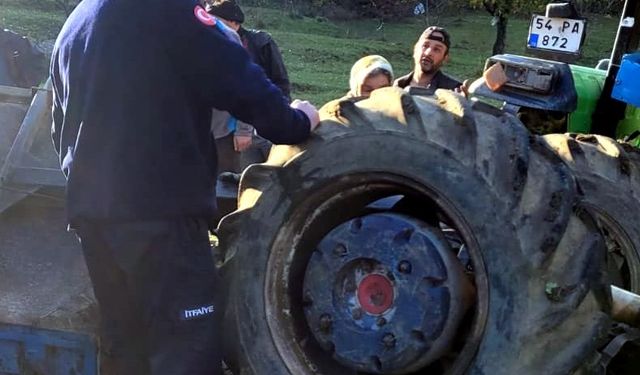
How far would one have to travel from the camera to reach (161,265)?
256 centimetres

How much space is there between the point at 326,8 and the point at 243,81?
29232 millimetres

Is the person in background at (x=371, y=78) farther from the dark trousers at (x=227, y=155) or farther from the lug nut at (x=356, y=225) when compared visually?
the lug nut at (x=356, y=225)

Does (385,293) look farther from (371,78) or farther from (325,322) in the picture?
(371,78)

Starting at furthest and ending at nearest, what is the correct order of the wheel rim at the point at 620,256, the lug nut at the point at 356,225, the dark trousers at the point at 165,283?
1. the wheel rim at the point at 620,256
2. the lug nut at the point at 356,225
3. the dark trousers at the point at 165,283

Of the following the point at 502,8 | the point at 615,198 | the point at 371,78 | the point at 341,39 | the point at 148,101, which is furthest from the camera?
the point at 341,39

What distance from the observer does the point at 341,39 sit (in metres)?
24.6

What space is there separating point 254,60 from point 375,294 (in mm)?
2611

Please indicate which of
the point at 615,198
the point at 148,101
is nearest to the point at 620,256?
the point at 615,198

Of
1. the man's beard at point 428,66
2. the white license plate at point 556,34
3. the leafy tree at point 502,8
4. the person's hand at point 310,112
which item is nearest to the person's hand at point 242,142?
the man's beard at point 428,66

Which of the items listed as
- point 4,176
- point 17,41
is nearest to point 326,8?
point 17,41

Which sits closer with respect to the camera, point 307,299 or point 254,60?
point 307,299

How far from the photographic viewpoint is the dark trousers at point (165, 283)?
101 inches

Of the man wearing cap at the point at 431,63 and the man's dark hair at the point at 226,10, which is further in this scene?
the man wearing cap at the point at 431,63

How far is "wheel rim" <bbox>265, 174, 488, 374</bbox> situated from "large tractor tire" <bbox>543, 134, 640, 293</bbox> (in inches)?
36.7
